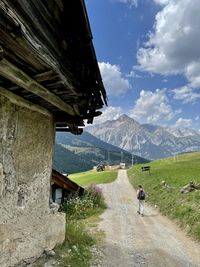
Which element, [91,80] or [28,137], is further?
[91,80]

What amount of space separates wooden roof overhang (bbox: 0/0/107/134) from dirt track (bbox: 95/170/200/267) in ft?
15.5

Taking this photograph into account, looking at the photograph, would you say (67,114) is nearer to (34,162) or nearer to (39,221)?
(34,162)

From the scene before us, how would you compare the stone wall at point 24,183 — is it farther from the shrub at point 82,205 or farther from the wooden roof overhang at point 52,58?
the shrub at point 82,205

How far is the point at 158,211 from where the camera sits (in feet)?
72.8

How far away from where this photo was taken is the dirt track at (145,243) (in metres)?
10.7

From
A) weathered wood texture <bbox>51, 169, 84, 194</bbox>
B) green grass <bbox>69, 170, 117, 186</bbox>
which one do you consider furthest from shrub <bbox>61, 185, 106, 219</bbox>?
green grass <bbox>69, 170, 117, 186</bbox>

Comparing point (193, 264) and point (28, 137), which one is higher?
point (28, 137)

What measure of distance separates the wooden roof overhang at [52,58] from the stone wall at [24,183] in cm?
52

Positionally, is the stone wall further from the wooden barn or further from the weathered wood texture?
the weathered wood texture

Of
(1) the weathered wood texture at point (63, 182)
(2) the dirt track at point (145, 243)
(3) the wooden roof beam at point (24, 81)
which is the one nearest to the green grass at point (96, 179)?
(1) the weathered wood texture at point (63, 182)

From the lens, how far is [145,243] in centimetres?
1325

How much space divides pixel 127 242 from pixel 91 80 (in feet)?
24.6

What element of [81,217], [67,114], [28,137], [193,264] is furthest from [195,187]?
[28,137]

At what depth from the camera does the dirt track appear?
35.1ft
